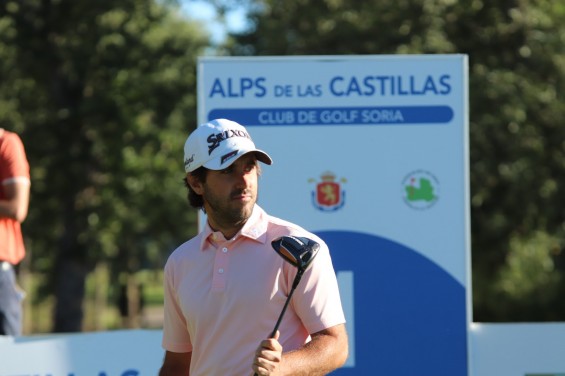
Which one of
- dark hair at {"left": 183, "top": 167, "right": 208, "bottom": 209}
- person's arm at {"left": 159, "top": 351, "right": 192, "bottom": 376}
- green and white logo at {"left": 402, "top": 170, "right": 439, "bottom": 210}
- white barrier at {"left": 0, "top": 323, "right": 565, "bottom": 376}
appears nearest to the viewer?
dark hair at {"left": 183, "top": 167, "right": 208, "bottom": 209}

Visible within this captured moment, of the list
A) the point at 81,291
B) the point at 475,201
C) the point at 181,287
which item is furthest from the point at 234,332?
the point at 81,291

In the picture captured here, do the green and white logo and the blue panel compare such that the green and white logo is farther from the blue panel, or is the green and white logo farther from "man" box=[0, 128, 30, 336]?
"man" box=[0, 128, 30, 336]

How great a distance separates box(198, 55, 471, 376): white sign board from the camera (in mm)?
5422

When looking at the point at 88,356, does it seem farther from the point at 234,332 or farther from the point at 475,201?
the point at 475,201

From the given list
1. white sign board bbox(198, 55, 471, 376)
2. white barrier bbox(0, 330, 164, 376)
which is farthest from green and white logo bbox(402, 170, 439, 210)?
white barrier bbox(0, 330, 164, 376)

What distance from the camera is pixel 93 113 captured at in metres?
19.0

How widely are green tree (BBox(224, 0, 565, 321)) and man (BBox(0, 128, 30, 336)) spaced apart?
1043cm

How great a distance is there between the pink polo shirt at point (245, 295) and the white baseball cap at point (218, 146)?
0.21m

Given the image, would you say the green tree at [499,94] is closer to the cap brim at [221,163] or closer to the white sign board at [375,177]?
the white sign board at [375,177]

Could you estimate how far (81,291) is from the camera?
19875mm

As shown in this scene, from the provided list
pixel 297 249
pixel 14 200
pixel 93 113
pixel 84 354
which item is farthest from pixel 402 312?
pixel 93 113

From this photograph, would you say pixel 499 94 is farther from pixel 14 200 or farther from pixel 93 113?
pixel 14 200

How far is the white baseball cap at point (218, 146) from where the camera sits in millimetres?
3592

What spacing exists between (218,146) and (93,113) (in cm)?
1570
